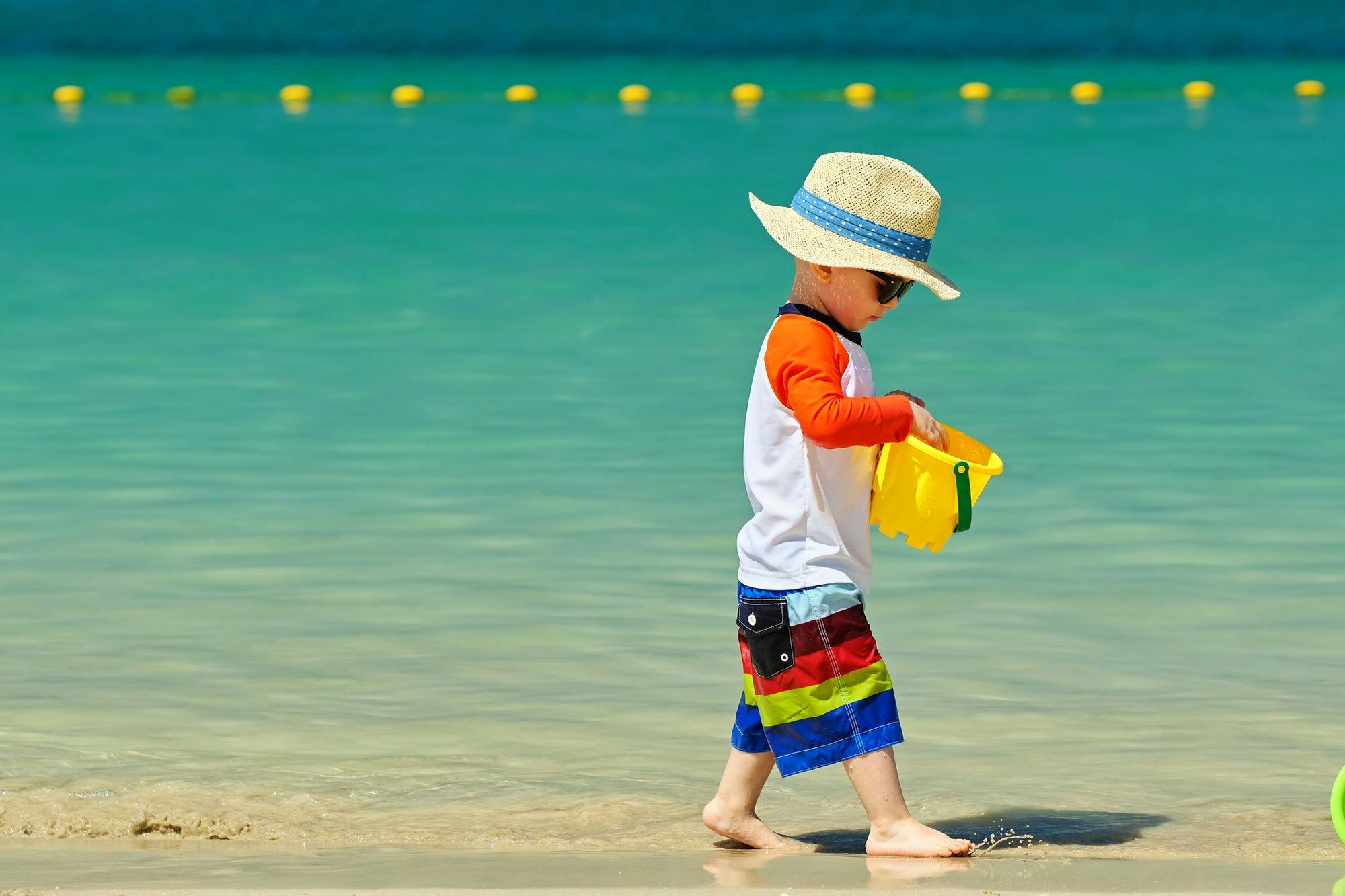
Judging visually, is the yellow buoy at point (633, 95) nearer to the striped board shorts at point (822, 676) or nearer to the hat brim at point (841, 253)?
the hat brim at point (841, 253)

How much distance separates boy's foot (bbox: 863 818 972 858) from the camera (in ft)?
10.8

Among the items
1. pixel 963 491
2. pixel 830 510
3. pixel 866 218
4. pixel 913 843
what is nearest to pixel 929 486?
pixel 963 491

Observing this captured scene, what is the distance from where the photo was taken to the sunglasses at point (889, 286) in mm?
3416

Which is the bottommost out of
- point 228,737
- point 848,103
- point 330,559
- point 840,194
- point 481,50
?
point 228,737

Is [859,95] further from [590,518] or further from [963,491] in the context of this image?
[963,491]

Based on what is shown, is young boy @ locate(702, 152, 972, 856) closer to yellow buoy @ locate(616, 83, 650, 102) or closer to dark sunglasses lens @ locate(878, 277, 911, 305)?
dark sunglasses lens @ locate(878, 277, 911, 305)

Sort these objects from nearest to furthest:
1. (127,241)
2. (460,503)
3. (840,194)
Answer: (840,194), (460,503), (127,241)

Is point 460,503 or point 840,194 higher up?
point 840,194

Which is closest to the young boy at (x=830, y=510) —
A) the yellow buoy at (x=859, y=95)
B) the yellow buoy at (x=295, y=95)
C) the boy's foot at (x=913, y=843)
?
the boy's foot at (x=913, y=843)

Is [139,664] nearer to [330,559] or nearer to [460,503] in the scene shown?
[330,559]

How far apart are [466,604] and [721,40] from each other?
22023 millimetres

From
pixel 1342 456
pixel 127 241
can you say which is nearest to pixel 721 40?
pixel 127 241

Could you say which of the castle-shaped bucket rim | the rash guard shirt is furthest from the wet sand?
the castle-shaped bucket rim

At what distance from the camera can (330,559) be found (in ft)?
19.5
